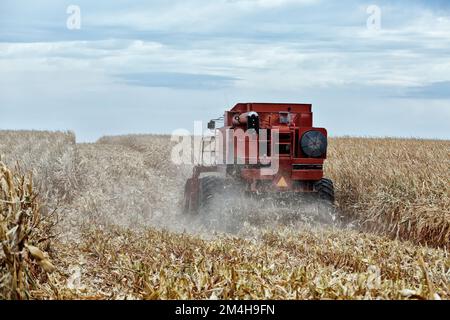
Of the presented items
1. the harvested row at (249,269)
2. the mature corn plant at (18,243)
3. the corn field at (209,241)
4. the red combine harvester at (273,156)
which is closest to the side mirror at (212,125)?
the red combine harvester at (273,156)

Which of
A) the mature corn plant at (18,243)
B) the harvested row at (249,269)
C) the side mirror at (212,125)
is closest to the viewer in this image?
the mature corn plant at (18,243)

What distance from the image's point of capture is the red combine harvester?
9.99m

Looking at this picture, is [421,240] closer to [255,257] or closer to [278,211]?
[278,211]

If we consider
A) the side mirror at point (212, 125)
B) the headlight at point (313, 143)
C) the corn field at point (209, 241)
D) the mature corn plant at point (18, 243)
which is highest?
the side mirror at point (212, 125)

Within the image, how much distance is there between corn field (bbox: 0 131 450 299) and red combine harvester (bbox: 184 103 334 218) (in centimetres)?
49

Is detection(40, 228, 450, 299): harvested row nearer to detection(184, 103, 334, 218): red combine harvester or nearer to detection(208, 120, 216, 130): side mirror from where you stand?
detection(184, 103, 334, 218): red combine harvester

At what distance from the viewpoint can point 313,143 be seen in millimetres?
10109

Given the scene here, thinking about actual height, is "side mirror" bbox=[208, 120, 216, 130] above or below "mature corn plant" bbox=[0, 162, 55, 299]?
above

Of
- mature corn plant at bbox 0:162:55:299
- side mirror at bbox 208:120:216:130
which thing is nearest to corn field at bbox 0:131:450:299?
mature corn plant at bbox 0:162:55:299

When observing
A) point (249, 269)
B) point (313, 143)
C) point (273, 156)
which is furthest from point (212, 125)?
point (249, 269)

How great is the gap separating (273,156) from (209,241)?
322 centimetres

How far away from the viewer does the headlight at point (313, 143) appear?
33.0ft

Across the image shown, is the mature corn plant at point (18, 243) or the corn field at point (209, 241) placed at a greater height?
the mature corn plant at point (18, 243)

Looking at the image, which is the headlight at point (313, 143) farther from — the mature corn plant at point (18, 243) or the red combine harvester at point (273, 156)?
the mature corn plant at point (18, 243)
